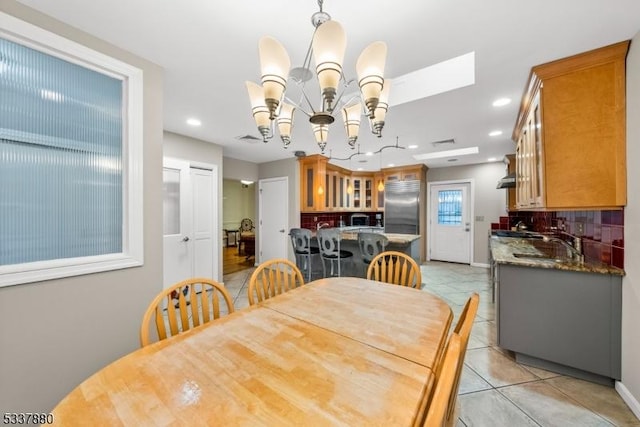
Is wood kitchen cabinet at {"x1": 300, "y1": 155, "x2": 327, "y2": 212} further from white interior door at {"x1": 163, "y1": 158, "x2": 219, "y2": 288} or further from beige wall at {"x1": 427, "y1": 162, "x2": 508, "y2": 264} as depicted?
beige wall at {"x1": 427, "y1": 162, "x2": 508, "y2": 264}

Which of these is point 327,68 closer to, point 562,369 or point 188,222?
point 562,369

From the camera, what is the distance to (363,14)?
54.8 inches

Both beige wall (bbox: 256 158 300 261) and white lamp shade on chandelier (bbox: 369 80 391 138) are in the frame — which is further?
beige wall (bbox: 256 158 300 261)

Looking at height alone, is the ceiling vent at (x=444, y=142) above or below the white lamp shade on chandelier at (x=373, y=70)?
above

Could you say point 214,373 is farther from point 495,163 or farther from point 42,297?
point 495,163

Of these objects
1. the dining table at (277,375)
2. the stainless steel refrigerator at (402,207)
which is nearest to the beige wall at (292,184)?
the stainless steel refrigerator at (402,207)

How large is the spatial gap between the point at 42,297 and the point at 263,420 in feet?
5.19

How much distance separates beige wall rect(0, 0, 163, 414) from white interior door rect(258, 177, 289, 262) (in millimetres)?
3349

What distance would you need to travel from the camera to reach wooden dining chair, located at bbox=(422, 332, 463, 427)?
484 millimetres

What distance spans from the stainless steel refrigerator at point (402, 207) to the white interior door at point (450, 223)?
573mm

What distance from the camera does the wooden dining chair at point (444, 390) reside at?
48 cm

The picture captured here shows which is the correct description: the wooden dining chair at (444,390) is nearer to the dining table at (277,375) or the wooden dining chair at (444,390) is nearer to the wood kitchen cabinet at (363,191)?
the dining table at (277,375)

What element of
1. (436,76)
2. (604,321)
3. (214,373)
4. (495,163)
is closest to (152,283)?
(214,373)

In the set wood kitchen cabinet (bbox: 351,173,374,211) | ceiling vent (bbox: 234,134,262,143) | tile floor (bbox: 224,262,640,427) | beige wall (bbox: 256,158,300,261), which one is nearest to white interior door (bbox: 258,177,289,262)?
beige wall (bbox: 256,158,300,261)
